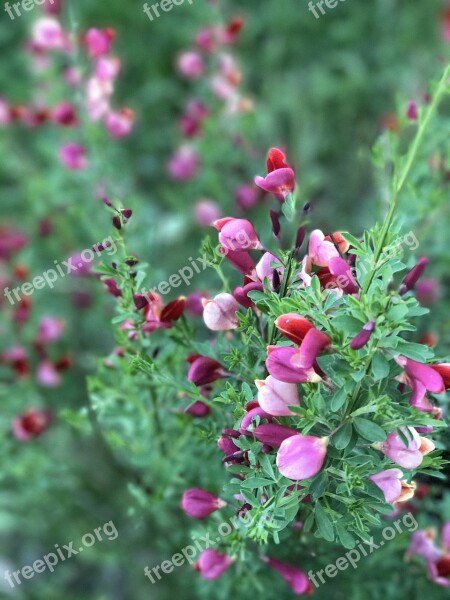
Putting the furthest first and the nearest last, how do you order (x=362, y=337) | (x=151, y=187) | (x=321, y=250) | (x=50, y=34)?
(x=151, y=187) < (x=50, y=34) < (x=321, y=250) < (x=362, y=337)

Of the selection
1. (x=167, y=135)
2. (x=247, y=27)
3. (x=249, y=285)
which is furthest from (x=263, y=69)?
(x=249, y=285)

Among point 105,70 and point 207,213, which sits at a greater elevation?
point 105,70

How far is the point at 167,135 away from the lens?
2254mm

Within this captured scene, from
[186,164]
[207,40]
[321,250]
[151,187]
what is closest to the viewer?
[321,250]

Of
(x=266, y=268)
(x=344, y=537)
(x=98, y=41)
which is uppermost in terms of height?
(x=98, y=41)

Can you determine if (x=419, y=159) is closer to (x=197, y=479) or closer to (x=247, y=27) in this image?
(x=197, y=479)

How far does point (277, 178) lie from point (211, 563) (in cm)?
45

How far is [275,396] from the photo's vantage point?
0.64 metres

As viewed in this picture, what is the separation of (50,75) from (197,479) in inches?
44.1

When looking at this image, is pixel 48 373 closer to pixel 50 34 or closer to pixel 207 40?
pixel 50 34

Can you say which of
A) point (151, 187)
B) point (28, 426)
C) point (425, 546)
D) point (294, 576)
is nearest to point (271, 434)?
point (294, 576)

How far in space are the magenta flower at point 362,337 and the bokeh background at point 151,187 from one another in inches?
10.2

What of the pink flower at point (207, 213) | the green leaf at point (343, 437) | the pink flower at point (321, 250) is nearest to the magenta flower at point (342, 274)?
the pink flower at point (321, 250)

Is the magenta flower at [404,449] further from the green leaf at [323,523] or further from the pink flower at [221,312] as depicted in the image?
the pink flower at [221,312]
